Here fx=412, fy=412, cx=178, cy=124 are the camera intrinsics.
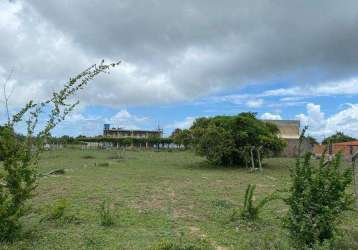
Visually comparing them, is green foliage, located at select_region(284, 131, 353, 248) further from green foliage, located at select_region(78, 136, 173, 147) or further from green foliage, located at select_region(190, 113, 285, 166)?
green foliage, located at select_region(78, 136, 173, 147)

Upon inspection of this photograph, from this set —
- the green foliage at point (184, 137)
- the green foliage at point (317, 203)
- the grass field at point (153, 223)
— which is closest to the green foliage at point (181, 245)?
the grass field at point (153, 223)

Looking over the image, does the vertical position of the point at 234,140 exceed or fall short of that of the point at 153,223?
it exceeds it

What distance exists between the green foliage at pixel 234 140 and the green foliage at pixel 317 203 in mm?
16522

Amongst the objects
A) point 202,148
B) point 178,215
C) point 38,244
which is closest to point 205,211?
point 178,215

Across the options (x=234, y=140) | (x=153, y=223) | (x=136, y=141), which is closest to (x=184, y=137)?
(x=234, y=140)

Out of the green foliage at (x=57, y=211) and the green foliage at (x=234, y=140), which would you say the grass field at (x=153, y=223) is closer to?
the green foliage at (x=57, y=211)

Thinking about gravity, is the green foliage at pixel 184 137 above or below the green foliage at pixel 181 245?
above

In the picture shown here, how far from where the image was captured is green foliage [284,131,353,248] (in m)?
5.45

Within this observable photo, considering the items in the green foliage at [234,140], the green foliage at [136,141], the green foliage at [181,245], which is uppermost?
the green foliage at [136,141]

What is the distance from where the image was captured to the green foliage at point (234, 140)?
22.6 m

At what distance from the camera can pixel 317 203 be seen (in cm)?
550

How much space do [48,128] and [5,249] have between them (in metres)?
1.76

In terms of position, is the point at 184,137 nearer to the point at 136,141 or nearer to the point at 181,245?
the point at 181,245

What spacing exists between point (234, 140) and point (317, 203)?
17770 millimetres
